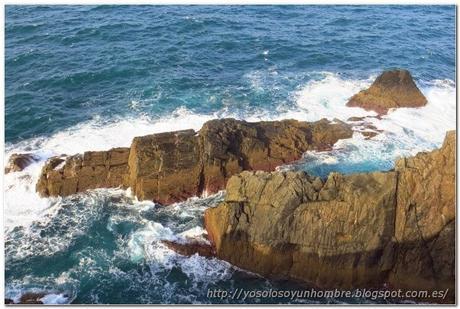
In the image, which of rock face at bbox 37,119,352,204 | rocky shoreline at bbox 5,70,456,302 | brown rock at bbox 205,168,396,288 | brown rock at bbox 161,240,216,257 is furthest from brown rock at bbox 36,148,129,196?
brown rock at bbox 205,168,396,288

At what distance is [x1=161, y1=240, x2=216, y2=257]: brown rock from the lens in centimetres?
2633

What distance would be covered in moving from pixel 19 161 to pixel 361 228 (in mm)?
21923

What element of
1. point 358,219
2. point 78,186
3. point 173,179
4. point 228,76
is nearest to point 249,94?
point 228,76

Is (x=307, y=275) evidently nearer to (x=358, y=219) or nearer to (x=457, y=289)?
(x=358, y=219)

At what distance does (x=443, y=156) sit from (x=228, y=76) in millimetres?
23539

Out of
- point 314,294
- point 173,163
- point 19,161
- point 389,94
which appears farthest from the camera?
point 389,94

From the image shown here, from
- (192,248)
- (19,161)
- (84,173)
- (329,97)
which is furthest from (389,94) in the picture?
(19,161)

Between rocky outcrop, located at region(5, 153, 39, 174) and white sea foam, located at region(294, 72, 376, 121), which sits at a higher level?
white sea foam, located at region(294, 72, 376, 121)

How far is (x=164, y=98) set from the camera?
40.4 m

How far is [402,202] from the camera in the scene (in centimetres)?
2417

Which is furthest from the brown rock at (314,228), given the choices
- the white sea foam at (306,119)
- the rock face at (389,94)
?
the rock face at (389,94)

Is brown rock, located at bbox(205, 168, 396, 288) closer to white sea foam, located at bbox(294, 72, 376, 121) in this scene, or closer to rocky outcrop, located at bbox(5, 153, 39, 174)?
white sea foam, located at bbox(294, 72, 376, 121)

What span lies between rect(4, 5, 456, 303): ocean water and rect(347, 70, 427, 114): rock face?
2.73ft

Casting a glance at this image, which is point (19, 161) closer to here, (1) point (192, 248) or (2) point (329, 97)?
(1) point (192, 248)
